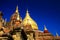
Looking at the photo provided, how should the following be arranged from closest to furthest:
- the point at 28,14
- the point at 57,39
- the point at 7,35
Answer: the point at 7,35, the point at 57,39, the point at 28,14

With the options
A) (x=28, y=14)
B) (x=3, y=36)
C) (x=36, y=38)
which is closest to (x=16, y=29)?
(x=3, y=36)

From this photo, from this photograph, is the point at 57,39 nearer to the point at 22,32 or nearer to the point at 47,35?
the point at 47,35

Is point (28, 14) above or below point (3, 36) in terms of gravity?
above

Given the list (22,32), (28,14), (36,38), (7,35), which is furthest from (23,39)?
(28,14)

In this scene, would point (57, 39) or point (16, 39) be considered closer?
point (16, 39)

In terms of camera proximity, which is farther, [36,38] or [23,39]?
[36,38]

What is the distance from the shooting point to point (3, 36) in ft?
35.8

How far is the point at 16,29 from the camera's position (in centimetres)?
1056

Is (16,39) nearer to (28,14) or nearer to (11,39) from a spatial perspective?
(11,39)

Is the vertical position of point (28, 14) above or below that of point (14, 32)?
above

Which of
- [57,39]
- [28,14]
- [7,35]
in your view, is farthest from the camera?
[28,14]

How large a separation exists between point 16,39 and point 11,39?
35 centimetres

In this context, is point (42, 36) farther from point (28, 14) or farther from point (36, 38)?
point (28, 14)

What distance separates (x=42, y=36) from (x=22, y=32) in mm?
8943
